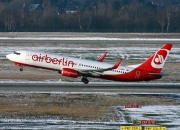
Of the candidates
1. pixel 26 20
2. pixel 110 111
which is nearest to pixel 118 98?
pixel 110 111

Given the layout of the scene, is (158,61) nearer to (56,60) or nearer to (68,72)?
(68,72)

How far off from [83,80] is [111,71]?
127 inches

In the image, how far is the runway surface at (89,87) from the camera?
Result: 5300 centimetres

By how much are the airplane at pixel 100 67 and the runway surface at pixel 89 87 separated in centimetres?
100

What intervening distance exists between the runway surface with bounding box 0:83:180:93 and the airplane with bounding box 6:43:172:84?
3.28ft

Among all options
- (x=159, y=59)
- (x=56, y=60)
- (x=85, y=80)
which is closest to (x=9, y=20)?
(x=85, y=80)

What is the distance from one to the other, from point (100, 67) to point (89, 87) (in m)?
2.67

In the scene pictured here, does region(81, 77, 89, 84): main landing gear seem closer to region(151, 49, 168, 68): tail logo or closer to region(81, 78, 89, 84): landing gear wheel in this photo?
region(81, 78, 89, 84): landing gear wheel

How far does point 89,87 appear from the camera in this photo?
55.3 metres

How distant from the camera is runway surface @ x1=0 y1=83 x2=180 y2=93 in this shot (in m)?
53.0

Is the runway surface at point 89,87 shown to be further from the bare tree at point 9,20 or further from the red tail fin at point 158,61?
the bare tree at point 9,20

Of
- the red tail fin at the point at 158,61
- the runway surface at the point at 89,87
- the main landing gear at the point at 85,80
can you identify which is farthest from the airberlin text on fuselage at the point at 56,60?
the red tail fin at the point at 158,61

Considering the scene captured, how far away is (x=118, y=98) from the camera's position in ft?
160

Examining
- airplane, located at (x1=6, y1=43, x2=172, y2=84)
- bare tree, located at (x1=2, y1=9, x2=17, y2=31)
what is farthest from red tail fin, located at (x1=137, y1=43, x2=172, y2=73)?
bare tree, located at (x1=2, y1=9, x2=17, y2=31)
